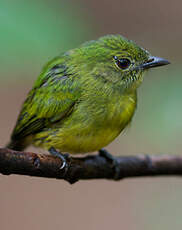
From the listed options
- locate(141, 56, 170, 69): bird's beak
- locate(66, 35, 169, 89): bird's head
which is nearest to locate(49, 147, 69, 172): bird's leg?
locate(66, 35, 169, 89): bird's head

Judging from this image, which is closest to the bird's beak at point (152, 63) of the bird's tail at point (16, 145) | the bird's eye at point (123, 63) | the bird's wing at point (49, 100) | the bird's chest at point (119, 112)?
the bird's eye at point (123, 63)

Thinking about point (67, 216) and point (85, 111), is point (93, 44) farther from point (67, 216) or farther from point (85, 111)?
point (67, 216)

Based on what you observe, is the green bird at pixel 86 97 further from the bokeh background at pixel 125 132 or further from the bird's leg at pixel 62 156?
the bokeh background at pixel 125 132

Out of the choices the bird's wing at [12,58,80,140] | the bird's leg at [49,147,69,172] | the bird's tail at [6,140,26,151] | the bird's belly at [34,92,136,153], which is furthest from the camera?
the bird's tail at [6,140,26,151]

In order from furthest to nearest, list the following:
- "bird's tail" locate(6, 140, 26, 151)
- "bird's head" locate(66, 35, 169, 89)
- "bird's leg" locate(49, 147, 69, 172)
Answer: "bird's tail" locate(6, 140, 26, 151) < "bird's head" locate(66, 35, 169, 89) < "bird's leg" locate(49, 147, 69, 172)

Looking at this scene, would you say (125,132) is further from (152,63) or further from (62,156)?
(62,156)

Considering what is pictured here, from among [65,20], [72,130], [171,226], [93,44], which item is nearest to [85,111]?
[72,130]

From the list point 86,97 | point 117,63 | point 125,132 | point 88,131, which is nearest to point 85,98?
point 86,97

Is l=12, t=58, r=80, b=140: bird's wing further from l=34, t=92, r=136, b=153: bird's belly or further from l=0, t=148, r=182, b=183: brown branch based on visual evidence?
l=0, t=148, r=182, b=183: brown branch
